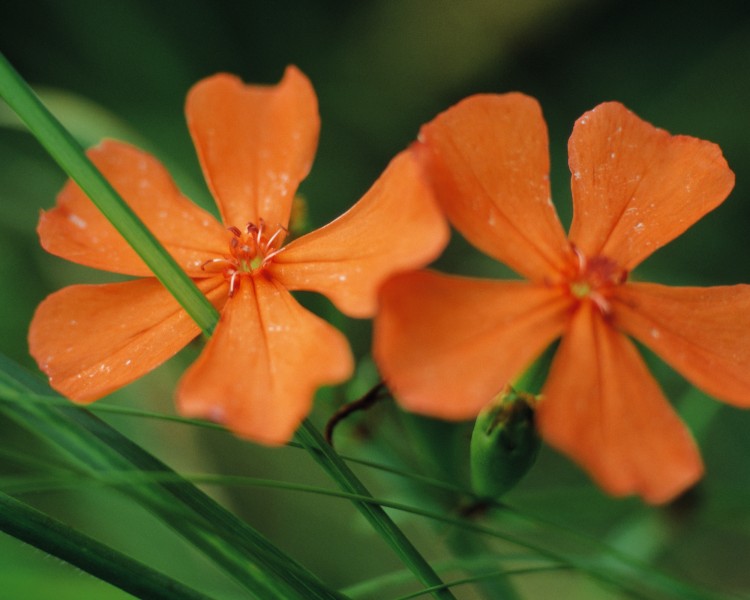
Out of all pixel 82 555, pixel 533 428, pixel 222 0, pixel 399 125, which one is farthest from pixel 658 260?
pixel 82 555

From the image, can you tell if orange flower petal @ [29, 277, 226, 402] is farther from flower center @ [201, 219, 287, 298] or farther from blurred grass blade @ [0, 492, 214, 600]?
blurred grass blade @ [0, 492, 214, 600]

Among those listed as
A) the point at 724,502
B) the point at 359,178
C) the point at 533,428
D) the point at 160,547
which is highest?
the point at 359,178

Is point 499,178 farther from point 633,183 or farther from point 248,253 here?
point 248,253

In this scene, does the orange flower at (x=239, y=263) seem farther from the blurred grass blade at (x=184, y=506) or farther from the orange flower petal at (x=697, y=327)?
the orange flower petal at (x=697, y=327)

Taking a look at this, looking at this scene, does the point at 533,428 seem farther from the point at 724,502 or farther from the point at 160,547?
the point at 160,547

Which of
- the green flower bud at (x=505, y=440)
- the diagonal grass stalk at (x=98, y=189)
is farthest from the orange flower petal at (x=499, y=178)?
the diagonal grass stalk at (x=98, y=189)

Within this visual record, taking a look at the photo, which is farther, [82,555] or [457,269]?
[457,269]

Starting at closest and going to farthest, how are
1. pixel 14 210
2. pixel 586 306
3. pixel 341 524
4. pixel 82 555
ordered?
pixel 82 555 < pixel 586 306 < pixel 14 210 < pixel 341 524
